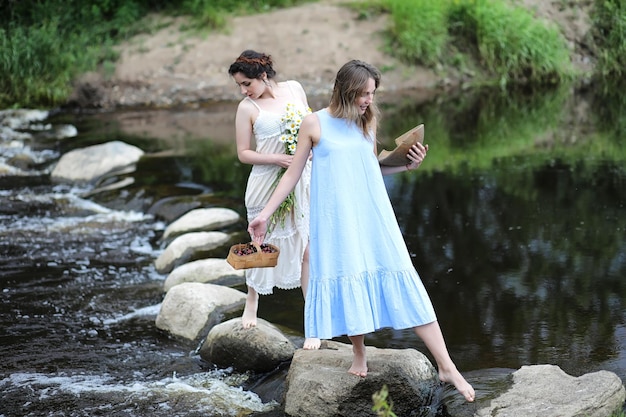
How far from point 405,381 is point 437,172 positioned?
6440 mm

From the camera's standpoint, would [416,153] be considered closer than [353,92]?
No

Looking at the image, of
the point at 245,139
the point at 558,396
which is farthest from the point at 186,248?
the point at 558,396

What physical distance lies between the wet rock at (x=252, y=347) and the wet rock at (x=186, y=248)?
7.97ft

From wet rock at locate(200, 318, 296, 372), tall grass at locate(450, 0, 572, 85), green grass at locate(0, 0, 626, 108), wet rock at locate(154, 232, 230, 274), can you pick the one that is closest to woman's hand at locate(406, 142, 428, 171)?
wet rock at locate(200, 318, 296, 372)

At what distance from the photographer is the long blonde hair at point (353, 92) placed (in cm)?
436

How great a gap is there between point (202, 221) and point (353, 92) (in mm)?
4876

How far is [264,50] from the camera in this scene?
18438 mm

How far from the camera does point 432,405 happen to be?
16.0 feet

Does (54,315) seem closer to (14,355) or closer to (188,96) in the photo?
(14,355)

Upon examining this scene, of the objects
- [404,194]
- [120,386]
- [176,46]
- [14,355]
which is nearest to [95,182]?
[404,194]

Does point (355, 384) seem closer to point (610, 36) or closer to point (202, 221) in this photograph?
point (202, 221)

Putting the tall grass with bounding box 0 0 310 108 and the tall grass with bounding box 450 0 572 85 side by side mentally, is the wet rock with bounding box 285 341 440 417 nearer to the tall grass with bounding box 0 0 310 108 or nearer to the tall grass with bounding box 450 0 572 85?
the tall grass with bounding box 0 0 310 108

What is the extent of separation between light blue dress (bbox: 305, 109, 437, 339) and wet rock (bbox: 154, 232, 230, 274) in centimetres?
377

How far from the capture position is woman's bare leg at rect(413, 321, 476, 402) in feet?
14.8
